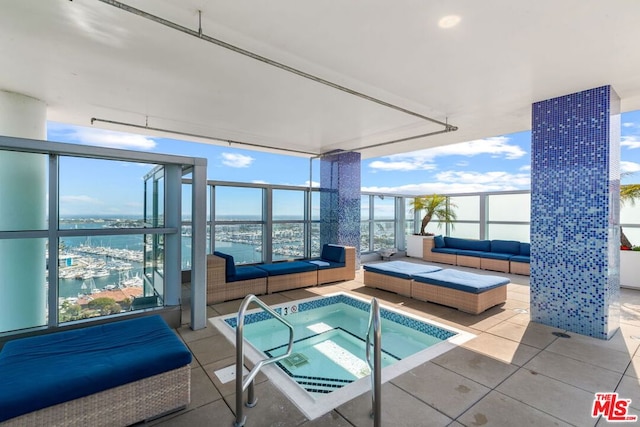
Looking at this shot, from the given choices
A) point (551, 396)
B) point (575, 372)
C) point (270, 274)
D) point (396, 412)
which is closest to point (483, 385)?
point (551, 396)

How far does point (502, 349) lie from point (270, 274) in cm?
366

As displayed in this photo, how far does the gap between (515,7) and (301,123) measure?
3.71 m

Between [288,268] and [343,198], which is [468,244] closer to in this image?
[343,198]

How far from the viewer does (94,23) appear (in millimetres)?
2557

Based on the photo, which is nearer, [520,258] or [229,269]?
[229,269]

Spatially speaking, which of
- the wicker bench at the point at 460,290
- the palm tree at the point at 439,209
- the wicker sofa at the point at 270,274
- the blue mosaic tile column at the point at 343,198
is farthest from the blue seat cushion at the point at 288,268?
the palm tree at the point at 439,209

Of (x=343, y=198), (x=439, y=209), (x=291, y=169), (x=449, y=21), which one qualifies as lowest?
(x=439, y=209)

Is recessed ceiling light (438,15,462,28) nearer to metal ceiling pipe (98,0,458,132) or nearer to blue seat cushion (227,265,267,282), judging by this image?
metal ceiling pipe (98,0,458,132)

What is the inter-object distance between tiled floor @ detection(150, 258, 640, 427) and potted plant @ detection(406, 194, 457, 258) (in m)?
5.87

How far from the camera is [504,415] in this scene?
2.16 m

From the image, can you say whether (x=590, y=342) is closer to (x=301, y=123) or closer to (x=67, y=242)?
(x=301, y=123)

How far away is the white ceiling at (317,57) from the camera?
2.39 meters

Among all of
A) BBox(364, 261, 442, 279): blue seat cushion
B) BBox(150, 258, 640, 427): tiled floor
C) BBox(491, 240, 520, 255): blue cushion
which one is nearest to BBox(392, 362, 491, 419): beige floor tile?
BBox(150, 258, 640, 427): tiled floor

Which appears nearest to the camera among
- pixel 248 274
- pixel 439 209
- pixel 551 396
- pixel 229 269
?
pixel 551 396
